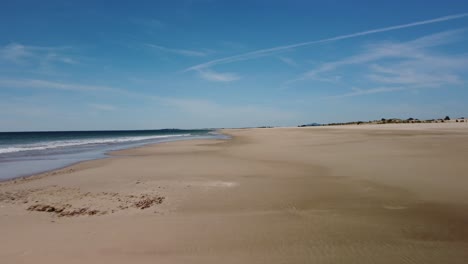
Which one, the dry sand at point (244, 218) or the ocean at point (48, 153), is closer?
the dry sand at point (244, 218)

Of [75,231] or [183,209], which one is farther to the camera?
[183,209]

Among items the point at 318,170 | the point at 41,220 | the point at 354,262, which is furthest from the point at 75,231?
the point at 318,170

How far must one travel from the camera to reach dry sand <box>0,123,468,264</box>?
4.42 meters

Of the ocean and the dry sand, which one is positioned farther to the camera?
the ocean

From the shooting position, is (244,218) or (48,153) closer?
(244,218)

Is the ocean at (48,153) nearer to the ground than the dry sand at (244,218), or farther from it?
farther from it

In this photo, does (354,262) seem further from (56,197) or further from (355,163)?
(355,163)

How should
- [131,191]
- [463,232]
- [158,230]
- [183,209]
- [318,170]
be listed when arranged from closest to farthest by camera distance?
[463,232], [158,230], [183,209], [131,191], [318,170]

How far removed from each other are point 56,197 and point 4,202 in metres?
1.13

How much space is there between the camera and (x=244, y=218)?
6.08 metres

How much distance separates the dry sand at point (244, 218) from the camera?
14.5ft

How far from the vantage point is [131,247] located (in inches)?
185

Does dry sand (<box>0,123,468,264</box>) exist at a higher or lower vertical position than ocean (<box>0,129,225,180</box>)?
lower

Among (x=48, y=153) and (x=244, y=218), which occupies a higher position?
(x=48, y=153)
